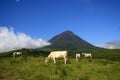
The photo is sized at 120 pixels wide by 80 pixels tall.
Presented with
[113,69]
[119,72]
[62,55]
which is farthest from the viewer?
[62,55]

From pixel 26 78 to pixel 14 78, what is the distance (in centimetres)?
94

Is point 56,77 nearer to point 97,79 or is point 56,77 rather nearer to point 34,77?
point 34,77

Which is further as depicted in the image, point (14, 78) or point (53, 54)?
point (53, 54)

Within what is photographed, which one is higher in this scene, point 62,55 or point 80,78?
point 62,55

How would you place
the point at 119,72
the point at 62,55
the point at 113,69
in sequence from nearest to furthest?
the point at 119,72 < the point at 113,69 < the point at 62,55

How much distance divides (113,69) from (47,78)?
8.14 meters

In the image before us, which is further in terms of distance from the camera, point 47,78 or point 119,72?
point 119,72

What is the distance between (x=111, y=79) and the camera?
16.9 meters

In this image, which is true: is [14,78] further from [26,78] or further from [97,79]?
[97,79]

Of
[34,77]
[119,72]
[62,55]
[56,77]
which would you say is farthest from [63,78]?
[62,55]

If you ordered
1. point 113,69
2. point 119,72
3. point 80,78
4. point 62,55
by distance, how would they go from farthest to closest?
point 62,55 < point 113,69 < point 119,72 < point 80,78

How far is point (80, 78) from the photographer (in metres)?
16.2

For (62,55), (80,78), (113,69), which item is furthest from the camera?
(62,55)

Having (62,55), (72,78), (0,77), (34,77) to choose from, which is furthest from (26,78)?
(62,55)
